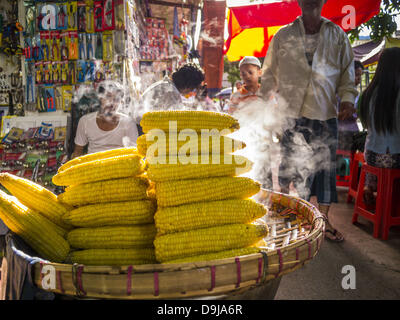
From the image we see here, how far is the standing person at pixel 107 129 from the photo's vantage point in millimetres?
3125

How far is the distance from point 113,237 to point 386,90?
3.28 metres

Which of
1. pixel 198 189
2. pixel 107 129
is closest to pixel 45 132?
pixel 107 129

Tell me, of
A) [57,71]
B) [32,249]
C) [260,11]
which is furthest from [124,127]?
[260,11]

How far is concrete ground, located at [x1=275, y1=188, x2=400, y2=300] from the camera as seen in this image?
2094 millimetres

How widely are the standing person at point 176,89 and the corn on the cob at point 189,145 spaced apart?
2118mm

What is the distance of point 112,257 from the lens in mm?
1076

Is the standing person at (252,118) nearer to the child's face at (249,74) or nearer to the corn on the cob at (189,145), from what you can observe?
the child's face at (249,74)

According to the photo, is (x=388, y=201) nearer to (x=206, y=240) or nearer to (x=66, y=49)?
(x=206, y=240)

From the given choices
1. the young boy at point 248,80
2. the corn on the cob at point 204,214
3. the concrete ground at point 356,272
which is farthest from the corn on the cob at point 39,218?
the young boy at point 248,80

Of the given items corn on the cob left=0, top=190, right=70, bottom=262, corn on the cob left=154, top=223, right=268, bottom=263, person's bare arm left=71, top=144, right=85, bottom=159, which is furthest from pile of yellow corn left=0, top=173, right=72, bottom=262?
person's bare arm left=71, top=144, right=85, bottom=159
